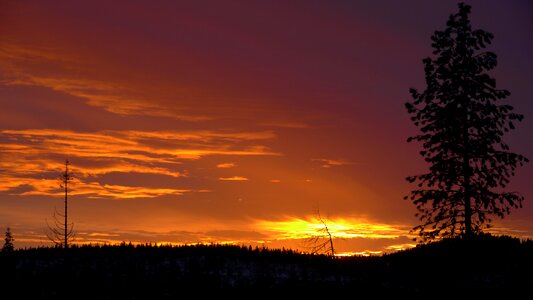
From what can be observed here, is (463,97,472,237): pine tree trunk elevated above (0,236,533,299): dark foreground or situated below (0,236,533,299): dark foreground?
above

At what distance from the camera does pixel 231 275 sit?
2772 cm

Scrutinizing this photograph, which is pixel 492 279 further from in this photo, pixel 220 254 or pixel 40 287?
pixel 40 287

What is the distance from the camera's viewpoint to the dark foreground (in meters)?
26.6

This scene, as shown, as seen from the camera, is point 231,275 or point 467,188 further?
point 467,188

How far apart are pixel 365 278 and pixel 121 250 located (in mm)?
11339

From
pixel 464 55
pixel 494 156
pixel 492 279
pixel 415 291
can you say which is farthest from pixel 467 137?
pixel 415 291

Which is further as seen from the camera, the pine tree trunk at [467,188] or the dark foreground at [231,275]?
the pine tree trunk at [467,188]

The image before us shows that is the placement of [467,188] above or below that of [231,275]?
above

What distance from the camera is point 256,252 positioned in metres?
30.2

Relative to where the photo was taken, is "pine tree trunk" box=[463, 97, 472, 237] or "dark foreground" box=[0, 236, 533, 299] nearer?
"dark foreground" box=[0, 236, 533, 299]

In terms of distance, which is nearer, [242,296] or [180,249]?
[242,296]

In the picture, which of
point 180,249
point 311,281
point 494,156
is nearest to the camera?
point 311,281

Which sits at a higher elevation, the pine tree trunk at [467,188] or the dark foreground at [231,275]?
the pine tree trunk at [467,188]

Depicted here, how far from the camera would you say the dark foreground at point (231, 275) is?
26578 millimetres
